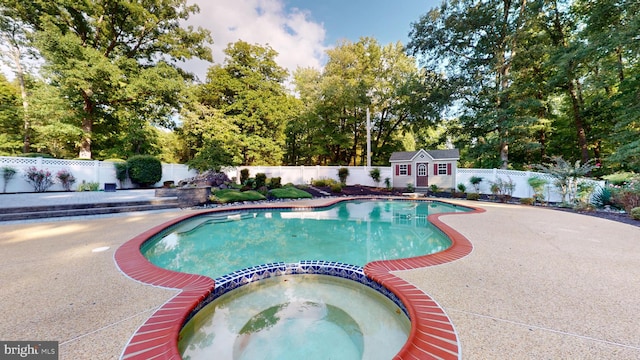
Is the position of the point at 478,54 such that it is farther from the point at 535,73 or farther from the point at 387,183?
the point at 387,183

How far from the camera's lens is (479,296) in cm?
233

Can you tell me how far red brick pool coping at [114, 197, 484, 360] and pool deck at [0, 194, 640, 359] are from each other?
3.7 inches

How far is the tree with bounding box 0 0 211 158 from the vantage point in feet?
39.0

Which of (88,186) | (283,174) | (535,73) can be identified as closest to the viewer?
(88,186)

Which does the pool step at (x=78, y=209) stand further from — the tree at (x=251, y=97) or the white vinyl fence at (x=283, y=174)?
the tree at (x=251, y=97)

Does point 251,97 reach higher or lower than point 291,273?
higher

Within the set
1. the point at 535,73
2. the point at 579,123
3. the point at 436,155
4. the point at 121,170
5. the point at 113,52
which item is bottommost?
the point at 121,170

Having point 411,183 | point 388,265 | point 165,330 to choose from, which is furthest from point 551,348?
point 411,183

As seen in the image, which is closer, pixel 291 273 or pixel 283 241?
pixel 291 273

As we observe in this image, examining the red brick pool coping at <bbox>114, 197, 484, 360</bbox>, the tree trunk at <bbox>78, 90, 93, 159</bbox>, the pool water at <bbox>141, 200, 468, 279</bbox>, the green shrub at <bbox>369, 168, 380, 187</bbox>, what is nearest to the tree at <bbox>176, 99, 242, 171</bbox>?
the tree trunk at <bbox>78, 90, 93, 159</bbox>

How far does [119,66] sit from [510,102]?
23.8 meters

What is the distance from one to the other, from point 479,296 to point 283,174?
16.5m

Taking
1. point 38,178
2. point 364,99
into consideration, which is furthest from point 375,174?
point 38,178

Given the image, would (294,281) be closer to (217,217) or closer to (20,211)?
(217,217)
